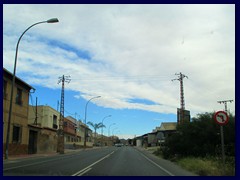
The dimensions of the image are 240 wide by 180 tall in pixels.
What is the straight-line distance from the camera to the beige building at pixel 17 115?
120ft

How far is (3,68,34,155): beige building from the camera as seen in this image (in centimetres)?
3669

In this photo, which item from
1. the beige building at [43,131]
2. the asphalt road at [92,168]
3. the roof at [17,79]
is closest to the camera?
the asphalt road at [92,168]

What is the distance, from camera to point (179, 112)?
2092 inches

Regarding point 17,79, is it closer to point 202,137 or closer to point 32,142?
point 32,142

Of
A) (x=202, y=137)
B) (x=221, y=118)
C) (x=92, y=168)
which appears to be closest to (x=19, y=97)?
(x=202, y=137)

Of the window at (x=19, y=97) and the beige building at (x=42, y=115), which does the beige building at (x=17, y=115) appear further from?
the beige building at (x=42, y=115)

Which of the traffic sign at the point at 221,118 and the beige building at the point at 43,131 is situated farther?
the beige building at the point at 43,131

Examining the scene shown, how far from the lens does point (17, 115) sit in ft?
131

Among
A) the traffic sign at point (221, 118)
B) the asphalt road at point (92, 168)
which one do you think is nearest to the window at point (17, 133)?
the asphalt road at point (92, 168)

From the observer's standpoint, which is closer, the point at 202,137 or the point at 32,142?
the point at 202,137

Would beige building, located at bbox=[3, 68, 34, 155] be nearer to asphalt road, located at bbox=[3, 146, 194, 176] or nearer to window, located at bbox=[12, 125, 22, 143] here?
window, located at bbox=[12, 125, 22, 143]

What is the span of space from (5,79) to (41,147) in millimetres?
17070
